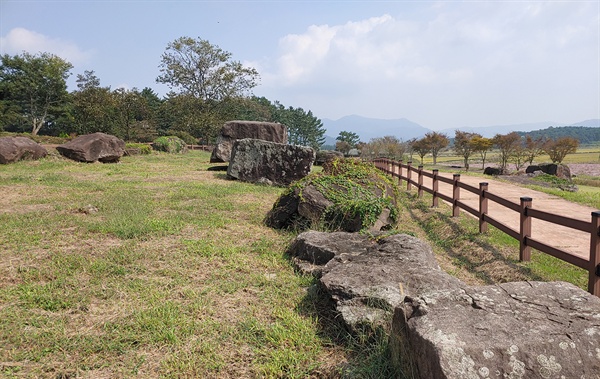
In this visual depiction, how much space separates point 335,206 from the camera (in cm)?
750

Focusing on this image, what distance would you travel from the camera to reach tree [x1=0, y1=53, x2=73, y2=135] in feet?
155

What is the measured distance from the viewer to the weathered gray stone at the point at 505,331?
89.5 inches

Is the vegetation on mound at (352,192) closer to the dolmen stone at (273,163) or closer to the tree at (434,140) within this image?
the dolmen stone at (273,163)

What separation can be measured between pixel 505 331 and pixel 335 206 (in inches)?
199

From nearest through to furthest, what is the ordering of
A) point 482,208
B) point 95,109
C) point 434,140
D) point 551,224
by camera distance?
point 482,208 → point 551,224 → point 95,109 → point 434,140

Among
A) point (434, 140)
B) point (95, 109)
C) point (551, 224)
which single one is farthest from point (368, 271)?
point (434, 140)

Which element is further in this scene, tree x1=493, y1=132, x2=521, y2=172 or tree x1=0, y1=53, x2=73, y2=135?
tree x1=0, y1=53, x2=73, y2=135

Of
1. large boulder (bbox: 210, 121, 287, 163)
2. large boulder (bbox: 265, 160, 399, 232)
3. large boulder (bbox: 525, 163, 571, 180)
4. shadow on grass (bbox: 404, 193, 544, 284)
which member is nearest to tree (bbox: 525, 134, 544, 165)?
large boulder (bbox: 525, 163, 571, 180)

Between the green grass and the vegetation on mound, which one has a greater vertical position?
the vegetation on mound

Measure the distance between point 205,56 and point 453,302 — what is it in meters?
46.0

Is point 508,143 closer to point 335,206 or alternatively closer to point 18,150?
point 335,206

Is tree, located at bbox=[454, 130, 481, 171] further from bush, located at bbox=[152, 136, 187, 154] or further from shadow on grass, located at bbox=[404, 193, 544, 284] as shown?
shadow on grass, located at bbox=[404, 193, 544, 284]

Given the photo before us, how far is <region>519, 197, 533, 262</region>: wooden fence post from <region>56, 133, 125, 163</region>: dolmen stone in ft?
53.5

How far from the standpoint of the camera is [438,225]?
31.6 feet
